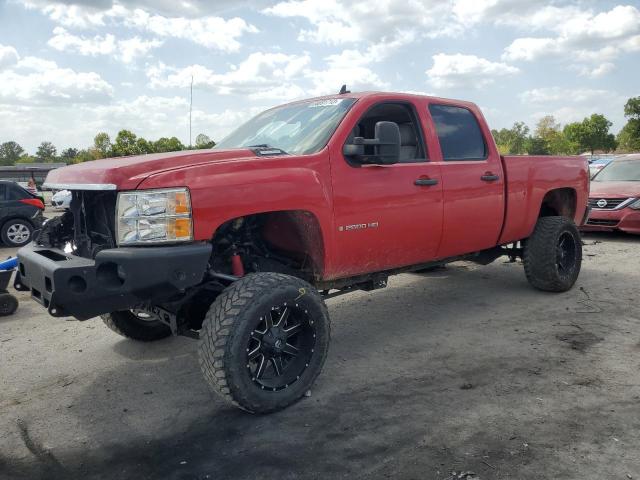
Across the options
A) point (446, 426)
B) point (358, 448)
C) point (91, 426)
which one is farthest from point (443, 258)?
point (91, 426)

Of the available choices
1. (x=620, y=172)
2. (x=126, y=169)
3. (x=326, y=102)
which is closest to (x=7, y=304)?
(x=126, y=169)

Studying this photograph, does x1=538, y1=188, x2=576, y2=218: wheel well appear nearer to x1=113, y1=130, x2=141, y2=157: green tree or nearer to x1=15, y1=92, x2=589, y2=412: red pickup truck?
x1=15, y1=92, x2=589, y2=412: red pickup truck

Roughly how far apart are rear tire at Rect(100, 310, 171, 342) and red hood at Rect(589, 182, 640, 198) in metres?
8.44

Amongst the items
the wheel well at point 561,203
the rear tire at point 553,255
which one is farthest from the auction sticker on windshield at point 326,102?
the wheel well at point 561,203

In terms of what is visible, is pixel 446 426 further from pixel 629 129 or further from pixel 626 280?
pixel 629 129

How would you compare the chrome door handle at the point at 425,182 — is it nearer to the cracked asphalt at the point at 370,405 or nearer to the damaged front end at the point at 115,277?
the cracked asphalt at the point at 370,405

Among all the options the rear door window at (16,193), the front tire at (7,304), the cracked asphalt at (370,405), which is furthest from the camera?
the rear door window at (16,193)

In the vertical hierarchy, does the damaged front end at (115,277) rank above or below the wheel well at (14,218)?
above

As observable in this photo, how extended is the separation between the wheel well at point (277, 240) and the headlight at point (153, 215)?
54 centimetres

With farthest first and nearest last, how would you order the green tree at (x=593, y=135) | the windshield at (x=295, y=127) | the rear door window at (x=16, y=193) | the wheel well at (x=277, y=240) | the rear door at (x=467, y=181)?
1. the green tree at (x=593, y=135)
2. the rear door window at (x=16, y=193)
3. the rear door at (x=467, y=181)
4. the windshield at (x=295, y=127)
5. the wheel well at (x=277, y=240)

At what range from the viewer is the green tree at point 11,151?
373 feet

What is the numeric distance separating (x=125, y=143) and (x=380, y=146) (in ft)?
141

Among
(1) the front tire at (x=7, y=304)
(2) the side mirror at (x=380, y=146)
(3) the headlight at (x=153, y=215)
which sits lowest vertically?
(1) the front tire at (x=7, y=304)

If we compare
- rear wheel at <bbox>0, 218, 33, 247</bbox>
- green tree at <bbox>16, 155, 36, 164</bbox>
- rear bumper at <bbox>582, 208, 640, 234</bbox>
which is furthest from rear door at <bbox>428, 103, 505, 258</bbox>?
green tree at <bbox>16, 155, 36, 164</bbox>
